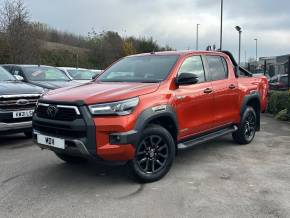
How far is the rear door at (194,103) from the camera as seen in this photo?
5938mm

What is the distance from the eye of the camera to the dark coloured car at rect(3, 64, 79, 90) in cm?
1073

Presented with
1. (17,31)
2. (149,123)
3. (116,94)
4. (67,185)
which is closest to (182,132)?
(149,123)

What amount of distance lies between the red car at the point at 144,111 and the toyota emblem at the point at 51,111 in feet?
0.04

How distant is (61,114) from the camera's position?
204 inches

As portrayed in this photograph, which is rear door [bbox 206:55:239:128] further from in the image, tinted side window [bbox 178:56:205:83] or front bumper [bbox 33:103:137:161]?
front bumper [bbox 33:103:137:161]

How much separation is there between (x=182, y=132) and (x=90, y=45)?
4170 cm

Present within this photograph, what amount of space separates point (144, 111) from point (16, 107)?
3480mm

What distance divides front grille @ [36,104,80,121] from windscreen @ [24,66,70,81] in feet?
18.6

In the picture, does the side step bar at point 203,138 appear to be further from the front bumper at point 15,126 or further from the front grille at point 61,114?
the front bumper at point 15,126

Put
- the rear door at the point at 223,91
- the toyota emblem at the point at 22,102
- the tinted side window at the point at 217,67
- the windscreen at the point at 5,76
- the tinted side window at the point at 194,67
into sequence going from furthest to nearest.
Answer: the windscreen at the point at 5,76 → the toyota emblem at the point at 22,102 → the tinted side window at the point at 217,67 → the rear door at the point at 223,91 → the tinted side window at the point at 194,67

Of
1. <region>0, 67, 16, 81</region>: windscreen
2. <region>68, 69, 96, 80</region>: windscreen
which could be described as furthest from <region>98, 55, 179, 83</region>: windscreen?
<region>68, 69, 96, 80</region>: windscreen

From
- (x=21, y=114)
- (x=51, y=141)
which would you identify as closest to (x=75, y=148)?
(x=51, y=141)

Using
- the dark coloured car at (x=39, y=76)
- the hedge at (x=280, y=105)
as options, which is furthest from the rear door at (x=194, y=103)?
the hedge at (x=280, y=105)

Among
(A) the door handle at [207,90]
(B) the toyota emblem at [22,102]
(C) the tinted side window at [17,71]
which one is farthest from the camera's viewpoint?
(C) the tinted side window at [17,71]
